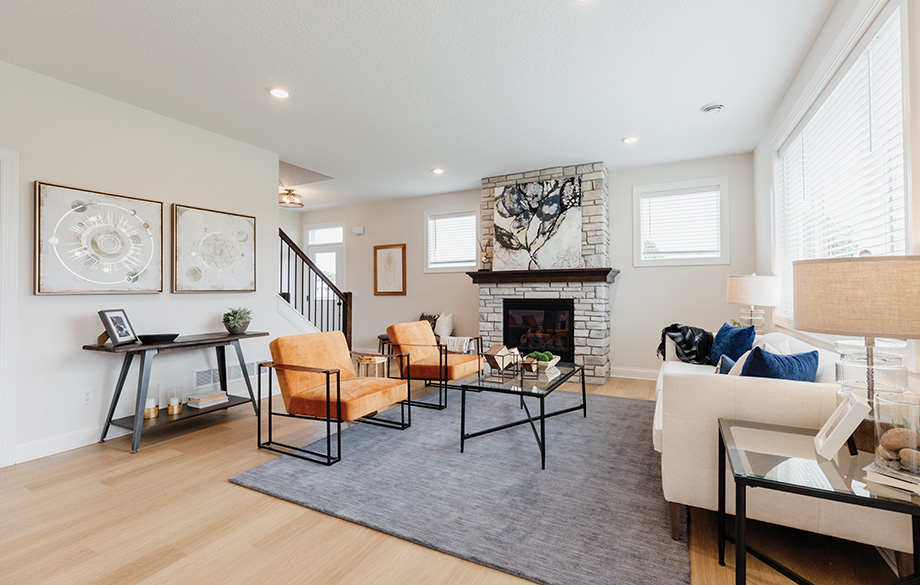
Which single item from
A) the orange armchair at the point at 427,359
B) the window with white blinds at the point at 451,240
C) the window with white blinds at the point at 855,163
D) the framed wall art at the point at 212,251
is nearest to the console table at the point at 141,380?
the framed wall art at the point at 212,251

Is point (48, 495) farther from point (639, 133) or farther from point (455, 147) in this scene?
point (639, 133)

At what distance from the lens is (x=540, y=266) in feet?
18.2

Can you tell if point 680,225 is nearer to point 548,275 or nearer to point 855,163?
point 548,275

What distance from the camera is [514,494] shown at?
2.37m

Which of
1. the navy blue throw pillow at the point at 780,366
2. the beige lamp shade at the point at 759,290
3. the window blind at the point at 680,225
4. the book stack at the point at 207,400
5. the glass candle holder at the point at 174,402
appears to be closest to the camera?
the navy blue throw pillow at the point at 780,366

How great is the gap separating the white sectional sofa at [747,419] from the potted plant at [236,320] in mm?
3603

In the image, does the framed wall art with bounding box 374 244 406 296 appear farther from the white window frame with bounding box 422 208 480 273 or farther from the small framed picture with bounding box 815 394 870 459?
the small framed picture with bounding box 815 394 870 459

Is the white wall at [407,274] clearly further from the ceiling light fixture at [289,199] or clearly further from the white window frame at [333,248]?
the ceiling light fixture at [289,199]

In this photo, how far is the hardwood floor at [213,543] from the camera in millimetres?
1721

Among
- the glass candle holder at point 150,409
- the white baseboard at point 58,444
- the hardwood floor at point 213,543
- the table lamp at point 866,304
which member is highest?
the table lamp at point 866,304

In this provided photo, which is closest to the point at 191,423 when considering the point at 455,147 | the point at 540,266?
the point at 455,147

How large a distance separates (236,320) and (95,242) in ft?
3.86

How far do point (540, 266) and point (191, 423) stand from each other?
4.11 meters

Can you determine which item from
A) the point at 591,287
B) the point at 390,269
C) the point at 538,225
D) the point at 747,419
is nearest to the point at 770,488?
the point at 747,419
